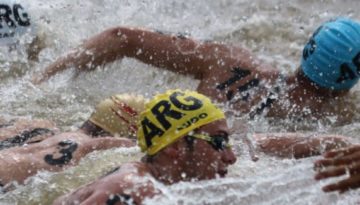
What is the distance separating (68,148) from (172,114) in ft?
3.74

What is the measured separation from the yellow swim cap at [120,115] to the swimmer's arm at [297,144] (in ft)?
2.95

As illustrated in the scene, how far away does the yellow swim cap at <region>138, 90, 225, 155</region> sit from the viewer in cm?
365

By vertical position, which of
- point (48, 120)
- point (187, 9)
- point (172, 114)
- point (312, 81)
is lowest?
point (187, 9)

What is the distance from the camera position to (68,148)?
4574 millimetres

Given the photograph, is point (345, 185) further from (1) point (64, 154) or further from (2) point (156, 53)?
(2) point (156, 53)

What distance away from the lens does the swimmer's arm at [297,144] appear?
13.7 feet

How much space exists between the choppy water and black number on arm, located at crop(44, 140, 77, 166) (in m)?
0.13

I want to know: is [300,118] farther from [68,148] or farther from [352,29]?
[68,148]

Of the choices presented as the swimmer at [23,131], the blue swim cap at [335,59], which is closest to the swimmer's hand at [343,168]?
the blue swim cap at [335,59]

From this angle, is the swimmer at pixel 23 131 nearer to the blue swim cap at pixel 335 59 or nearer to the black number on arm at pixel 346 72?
the blue swim cap at pixel 335 59

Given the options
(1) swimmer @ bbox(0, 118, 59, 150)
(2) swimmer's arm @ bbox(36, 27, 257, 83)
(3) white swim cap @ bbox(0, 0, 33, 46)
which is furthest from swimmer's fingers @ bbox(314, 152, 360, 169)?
(3) white swim cap @ bbox(0, 0, 33, 46)

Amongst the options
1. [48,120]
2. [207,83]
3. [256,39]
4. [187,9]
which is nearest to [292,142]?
[207,83]

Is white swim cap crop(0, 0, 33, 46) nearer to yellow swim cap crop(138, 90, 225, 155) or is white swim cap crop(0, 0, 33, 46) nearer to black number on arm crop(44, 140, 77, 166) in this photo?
black number on arm crop(44, 140, 77, 166)

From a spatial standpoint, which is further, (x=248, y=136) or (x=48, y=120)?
(x=48, y=120)
